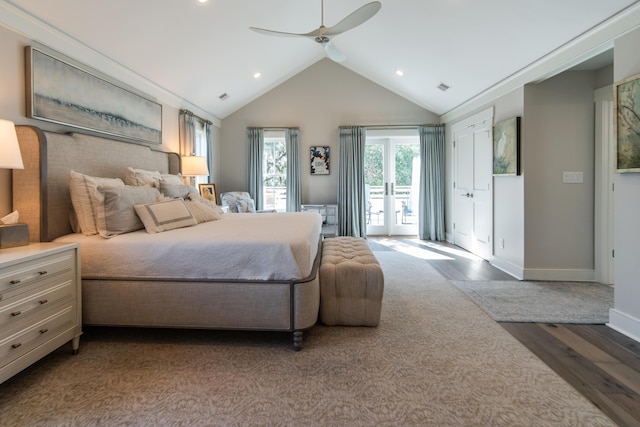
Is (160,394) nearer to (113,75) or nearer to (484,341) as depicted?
(484,341)

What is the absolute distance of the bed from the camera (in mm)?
2062

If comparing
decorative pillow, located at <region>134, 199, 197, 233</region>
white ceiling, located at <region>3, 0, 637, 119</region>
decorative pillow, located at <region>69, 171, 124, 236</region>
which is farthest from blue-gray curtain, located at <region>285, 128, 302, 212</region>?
decorative pillow, located at <region>69, 171, 124, 236</region>

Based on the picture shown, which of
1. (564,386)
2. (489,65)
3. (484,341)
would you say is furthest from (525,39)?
(564,386)

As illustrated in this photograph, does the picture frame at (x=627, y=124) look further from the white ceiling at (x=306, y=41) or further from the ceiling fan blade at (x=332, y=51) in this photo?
the ceiling fan blade at (x=332, y=51)

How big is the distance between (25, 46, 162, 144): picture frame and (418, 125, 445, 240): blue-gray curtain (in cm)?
473

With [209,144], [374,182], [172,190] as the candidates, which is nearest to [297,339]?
[172,190]

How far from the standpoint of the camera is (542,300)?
2977 millimetres

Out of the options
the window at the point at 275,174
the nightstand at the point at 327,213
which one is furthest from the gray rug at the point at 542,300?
the window at the point at 275,174

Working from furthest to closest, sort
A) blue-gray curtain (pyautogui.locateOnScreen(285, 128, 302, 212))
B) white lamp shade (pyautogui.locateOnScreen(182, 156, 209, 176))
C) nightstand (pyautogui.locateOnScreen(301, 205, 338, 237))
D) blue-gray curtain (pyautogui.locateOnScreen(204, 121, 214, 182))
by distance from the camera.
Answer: blue-gray curtain (pyautogui.locateOnScreen(285, 128, 302, 212)) < nightstand (pyautogui.locateOnScreen(301, 205, 338, 237)) < blue-gray curtain (pyautogui.locateOnScreen(204, 121, 214, 182)) < white lamp shade (pyautogui.locateOnScreen(182, 156, 209, 176))

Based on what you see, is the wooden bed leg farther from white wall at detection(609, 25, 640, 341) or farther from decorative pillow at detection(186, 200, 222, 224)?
white wall at detection(609, 25, 640, 341)

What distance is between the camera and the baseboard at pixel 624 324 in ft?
7.32

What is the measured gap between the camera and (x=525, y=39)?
3121 mm

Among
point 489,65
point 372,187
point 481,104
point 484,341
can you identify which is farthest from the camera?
point 372,187

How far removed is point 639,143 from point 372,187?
458cm
